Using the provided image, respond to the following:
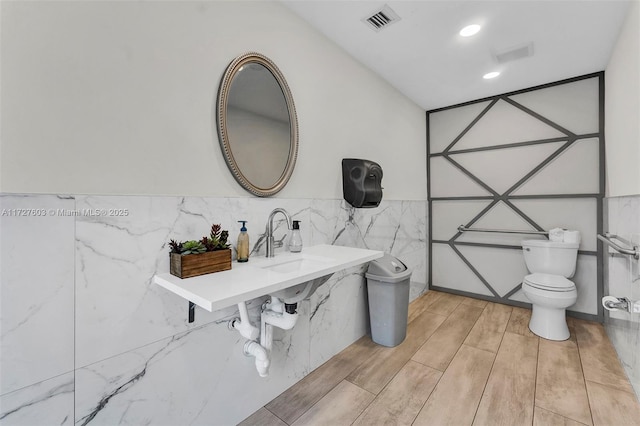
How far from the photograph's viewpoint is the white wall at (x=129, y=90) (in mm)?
904

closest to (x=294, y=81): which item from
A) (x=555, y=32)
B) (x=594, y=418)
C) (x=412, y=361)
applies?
(x=555, y=32)

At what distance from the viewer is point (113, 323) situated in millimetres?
1063

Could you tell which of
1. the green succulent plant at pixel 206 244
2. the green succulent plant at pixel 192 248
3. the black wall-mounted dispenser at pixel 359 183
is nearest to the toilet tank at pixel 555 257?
the black wall-mounted dispenser at pixel 359 183

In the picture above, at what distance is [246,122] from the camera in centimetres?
153

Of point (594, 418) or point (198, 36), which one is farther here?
point (594, 418)

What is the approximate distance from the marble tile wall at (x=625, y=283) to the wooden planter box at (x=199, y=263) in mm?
2376

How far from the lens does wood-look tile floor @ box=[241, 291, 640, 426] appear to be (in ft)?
5.03

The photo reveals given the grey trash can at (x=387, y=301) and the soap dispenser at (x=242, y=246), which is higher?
the soap dispenser at (x=242, y=246)

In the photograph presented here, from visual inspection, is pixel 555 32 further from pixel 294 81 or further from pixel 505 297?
pixel 505 297

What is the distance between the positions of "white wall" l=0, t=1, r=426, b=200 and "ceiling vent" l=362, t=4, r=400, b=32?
0.44m

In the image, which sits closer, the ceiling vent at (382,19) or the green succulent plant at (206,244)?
the green succulent plant at (206,244)

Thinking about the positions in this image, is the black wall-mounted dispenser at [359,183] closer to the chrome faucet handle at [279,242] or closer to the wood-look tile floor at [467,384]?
the chrome faucet handle at [279,242]

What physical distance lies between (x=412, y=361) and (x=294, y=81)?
7.11 feet

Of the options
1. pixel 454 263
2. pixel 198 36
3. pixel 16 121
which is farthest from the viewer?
pixel 454 263
